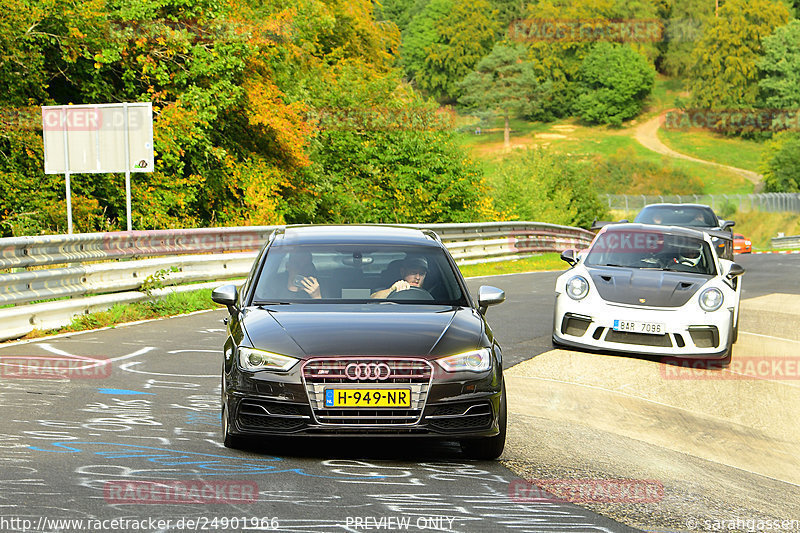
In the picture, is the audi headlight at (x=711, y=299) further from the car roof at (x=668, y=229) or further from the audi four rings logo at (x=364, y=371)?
the audi four rings logo at (x=364, y=371)

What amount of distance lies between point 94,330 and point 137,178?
44.6ft

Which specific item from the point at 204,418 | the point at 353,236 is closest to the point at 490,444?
the point at 353,236

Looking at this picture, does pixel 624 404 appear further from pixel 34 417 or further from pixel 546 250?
pixel 546 250

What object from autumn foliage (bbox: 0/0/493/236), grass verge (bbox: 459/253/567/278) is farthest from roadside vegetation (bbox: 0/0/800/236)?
grass verge (bbox: 459/253/567/278)

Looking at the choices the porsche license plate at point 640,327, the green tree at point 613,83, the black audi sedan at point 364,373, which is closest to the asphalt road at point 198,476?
the black audi sedan at point 364,373

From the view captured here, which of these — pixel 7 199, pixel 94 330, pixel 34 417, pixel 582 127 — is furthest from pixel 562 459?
pixel 582 127

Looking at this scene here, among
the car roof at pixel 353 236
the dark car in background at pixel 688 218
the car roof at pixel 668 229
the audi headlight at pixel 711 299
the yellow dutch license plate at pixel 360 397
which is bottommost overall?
the dark car in background at pixel 688 218

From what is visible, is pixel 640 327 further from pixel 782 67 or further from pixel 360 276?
pixel 782 67

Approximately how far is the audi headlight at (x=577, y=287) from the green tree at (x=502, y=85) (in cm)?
12185

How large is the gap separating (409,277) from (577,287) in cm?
492

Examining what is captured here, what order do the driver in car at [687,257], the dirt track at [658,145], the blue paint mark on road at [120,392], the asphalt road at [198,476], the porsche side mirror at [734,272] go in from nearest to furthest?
the asphalt road at [198,476]
the blue paint mark on road at [120,392]
the porsche side mirror at [734,272]
the driver in car at [687,257]
the dirt track at [658,145]

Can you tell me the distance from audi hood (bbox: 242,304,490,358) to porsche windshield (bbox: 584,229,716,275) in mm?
6067

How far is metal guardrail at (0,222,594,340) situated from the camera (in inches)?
476

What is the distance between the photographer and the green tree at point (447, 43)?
15012 centimetres
